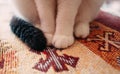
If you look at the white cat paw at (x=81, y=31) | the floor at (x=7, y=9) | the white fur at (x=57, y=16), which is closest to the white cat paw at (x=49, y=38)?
the white fur at (x=57, y=16)

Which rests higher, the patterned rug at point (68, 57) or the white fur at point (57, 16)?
the white fur at point (57, 16)

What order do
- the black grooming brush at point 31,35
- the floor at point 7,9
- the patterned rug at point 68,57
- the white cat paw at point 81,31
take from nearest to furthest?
the patterned rug at point 68,57 < the black grooming brush at point 31,35 < the white cat paw at point 81,31 < the floor at point 7,9

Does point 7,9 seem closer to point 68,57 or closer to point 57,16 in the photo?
point 57,16

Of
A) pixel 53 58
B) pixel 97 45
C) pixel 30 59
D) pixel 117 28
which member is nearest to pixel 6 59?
pixel 30 59

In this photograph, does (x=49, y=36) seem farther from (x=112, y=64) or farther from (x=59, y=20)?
(x=112, y=64)

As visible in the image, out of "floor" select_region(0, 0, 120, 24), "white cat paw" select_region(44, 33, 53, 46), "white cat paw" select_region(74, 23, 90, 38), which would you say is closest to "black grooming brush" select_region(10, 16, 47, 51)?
"white cat paw" select_region(44, 33, 53, 46)

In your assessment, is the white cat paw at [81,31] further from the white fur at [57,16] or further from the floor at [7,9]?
the floor at [7,9]

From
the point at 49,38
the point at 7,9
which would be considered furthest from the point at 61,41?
the point at 7,9

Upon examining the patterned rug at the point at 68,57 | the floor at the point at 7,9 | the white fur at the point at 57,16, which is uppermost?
the white fur at the point at 57,16

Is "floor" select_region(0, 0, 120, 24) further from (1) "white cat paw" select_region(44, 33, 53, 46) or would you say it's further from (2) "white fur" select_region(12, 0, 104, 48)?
(1) "white cat paw" select_region(44, 33, 53, 46)
